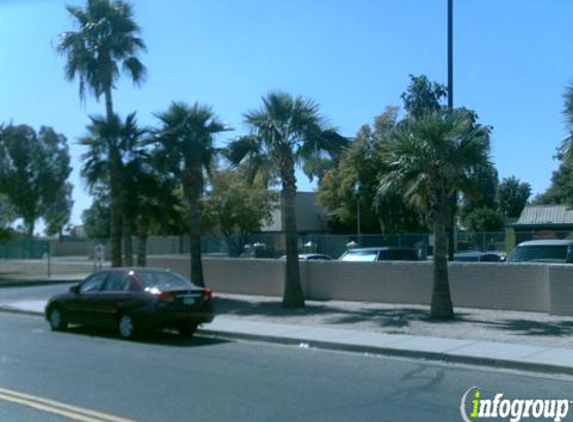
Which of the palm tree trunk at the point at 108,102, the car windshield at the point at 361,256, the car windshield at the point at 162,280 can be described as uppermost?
the palm tree trunk at the point at 108,102

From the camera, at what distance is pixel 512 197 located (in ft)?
284

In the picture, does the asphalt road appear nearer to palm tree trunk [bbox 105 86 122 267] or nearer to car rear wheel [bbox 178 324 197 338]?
car rear wheel [bbox 178 324 197 338]

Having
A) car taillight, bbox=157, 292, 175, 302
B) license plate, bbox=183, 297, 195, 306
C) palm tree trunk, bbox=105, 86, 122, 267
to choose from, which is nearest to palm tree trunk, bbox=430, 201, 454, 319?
license plate, bbox=183, 297, 195, 306

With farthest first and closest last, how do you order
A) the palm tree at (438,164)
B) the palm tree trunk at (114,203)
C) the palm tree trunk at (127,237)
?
the palm tree trunk at (127,237) < the palm tree trunk at (114,203) < the palm tree at (438,164)

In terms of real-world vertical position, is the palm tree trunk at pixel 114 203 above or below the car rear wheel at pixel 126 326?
above

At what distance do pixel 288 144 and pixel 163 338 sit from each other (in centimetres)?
741

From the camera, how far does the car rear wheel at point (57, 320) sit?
58.1ft

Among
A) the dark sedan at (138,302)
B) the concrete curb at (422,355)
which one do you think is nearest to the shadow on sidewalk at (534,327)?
the concrete curb at (422,355)

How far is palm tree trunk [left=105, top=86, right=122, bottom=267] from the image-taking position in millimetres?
25781

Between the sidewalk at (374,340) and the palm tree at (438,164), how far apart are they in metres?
1.78

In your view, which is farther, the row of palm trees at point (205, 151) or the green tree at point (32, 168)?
the green tree at point (32, 168)

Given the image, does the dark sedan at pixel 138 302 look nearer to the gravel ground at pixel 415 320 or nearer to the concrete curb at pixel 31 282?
the gravel ground at pixel 415 320

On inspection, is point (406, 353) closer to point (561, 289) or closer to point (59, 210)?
point (561, 289)

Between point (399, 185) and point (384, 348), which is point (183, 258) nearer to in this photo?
point (399, 185)
